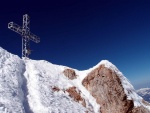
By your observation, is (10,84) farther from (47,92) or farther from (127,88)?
(127,88)

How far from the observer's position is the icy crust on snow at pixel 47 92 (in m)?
28.9

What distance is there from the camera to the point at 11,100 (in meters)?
24.9

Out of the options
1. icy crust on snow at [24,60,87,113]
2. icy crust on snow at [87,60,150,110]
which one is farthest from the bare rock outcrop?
icy crust on snow at [87,60,150,110]

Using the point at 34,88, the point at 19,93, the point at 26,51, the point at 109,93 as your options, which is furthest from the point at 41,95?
the point at 26,51

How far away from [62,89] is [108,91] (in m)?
8.16

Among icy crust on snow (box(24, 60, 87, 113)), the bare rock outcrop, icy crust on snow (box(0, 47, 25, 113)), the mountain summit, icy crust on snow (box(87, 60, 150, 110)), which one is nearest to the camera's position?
icy crust on snow (box(0, 47, 25, 113))

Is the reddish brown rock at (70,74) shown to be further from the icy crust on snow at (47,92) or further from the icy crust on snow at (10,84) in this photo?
the icy crust on snow at (10,84)

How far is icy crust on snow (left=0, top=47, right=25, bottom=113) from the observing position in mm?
23753

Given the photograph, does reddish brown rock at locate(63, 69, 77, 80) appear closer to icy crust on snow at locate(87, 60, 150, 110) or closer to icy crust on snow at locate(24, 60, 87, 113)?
icy crust on snow at locate(24, 60, 87, 113)

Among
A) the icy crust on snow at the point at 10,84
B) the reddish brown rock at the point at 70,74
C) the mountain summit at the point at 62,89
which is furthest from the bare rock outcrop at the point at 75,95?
the icy crust on snow at the point at 10,84

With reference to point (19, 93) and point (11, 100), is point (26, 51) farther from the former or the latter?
point (11, 100)

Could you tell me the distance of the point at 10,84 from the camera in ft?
92.2

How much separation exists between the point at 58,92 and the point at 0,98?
12536 mm

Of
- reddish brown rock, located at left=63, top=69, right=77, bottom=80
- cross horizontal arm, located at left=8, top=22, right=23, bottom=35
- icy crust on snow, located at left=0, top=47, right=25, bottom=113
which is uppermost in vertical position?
cross horizontal arm, located at left=8, top=22, right=23, bottom=35
